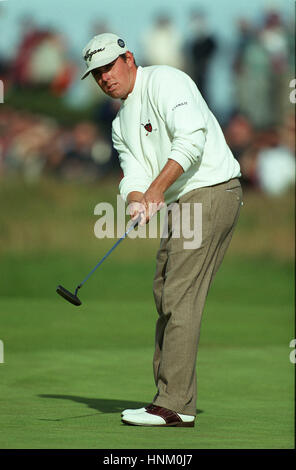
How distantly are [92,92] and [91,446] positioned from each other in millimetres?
11907

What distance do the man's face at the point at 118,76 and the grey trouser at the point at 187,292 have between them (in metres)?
0.58

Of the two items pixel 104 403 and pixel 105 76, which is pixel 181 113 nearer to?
pixel 105 76

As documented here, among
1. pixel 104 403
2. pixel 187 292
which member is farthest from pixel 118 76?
pixel 104 403

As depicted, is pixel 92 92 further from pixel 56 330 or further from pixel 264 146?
pixel 56 330

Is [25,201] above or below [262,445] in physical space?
above

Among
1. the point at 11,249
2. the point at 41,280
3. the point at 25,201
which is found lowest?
the point at 41,280

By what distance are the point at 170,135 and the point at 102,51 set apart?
49 centimetres

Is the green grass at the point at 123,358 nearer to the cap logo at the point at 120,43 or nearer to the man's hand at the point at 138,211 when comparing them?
the man's hand at the point at 138,211

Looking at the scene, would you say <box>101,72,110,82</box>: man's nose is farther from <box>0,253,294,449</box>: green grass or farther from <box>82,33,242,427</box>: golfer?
<box>0,253,294,449</box>: green grass

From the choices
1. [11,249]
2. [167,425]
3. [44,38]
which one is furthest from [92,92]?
[167,425]

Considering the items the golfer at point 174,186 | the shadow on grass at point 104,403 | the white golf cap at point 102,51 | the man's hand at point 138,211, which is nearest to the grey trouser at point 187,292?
the golfer at point 174,186

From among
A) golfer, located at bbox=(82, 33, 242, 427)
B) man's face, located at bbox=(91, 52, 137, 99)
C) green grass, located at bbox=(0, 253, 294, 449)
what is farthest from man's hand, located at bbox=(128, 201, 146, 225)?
green grass, located at bbox=(0, 253, 294, 449)

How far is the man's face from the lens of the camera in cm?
499

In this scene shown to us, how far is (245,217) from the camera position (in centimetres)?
1407
